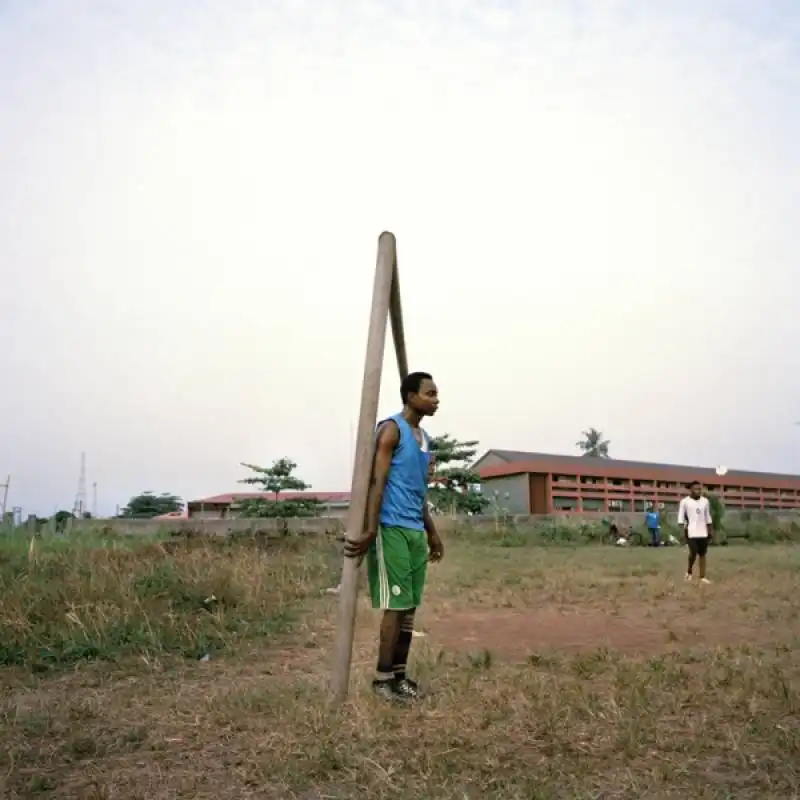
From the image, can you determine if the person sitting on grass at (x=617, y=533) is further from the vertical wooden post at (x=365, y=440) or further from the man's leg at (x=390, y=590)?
the vertical wooden post at (x=365, y=440)

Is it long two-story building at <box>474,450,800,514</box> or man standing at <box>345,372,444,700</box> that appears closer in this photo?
man standing at <box>345,372,444,700</box>

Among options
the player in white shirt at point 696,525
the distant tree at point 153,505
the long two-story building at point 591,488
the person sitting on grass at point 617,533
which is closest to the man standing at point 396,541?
the player in white shirt at point 696,525

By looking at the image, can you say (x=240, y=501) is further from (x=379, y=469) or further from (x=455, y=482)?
(x=379, y=469)

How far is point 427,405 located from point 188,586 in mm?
3695

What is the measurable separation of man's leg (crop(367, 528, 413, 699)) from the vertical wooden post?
15cm

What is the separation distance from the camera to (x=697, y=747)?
3.10 meters

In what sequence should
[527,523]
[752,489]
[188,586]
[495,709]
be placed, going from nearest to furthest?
1. [495,709]
2. [188,586]
3. [527,523]
4. [752,489]

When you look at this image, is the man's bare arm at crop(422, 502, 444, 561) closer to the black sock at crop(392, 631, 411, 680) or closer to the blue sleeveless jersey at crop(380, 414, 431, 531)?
the blue sleeveless jersey at crop(380, 414, 431, 531)

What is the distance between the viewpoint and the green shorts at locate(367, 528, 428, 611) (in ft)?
13.3

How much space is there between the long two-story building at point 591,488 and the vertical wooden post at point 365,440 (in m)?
26.1

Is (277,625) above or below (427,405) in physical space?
below

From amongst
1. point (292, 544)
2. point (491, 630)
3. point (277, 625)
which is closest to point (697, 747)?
point (491, 630)

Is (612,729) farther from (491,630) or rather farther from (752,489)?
(752,489)

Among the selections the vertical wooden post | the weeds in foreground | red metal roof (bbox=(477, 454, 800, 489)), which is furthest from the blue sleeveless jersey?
red metal roof (bbox=(477, 454, 800, 489))
